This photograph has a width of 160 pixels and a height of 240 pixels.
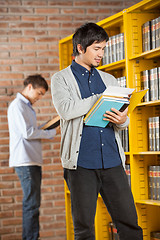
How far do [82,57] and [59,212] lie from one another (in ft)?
7.86

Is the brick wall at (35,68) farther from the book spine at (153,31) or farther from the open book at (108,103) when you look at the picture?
the open book at (108,103)

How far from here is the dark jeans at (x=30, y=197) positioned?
10.8 feet

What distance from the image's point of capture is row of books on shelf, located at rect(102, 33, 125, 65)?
2943 millimetres

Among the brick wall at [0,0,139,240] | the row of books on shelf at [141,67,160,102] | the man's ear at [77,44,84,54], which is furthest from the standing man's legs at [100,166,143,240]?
the brick wall at [0,0,139,240]

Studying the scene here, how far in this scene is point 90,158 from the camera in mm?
1904

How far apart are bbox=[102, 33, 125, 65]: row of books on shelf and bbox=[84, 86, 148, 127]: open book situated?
107cm

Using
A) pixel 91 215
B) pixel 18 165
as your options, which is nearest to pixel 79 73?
pixel 91 215

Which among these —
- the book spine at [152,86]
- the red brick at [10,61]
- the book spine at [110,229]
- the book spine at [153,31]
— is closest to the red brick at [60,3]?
the red brick at [10,61]

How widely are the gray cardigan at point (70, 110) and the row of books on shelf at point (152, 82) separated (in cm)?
74

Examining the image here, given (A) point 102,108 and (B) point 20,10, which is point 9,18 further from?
(A) point 102,108

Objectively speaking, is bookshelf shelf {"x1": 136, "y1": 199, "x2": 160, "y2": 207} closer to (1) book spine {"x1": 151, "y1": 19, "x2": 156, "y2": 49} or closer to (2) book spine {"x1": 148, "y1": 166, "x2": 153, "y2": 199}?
(2) book spine {"x1": 148, "y1": 166, "x2": 153, "y2": 199}

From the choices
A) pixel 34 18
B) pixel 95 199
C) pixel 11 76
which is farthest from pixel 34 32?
pixel 95 199

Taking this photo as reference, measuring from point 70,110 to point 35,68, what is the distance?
7.17 ft

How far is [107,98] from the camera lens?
1.83 metres
